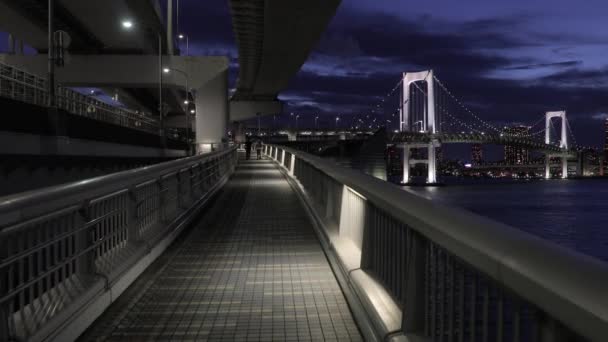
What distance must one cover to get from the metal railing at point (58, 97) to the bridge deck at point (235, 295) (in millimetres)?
13343

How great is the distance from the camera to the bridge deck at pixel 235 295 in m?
5.21

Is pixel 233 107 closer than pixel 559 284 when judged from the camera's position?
No

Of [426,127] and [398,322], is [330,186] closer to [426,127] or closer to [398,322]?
[398,322]

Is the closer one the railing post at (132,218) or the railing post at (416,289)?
the railing post at (416,289)

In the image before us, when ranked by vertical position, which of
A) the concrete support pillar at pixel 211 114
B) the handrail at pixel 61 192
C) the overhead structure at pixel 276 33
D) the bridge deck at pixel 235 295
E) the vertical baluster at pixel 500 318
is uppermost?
the overhead structure at pixel 276 33

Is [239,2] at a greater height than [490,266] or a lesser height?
greater

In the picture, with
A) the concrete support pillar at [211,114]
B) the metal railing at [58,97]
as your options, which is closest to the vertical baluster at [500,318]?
the metal railing at [58,97]

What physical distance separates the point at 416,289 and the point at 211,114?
45340 mm

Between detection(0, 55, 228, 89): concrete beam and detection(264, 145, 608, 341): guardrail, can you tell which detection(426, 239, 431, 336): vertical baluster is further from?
detection(0, 55, 228, 89): concrete beam

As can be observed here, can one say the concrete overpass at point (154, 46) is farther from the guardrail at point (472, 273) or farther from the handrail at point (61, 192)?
the guardrail at point (472, 273)

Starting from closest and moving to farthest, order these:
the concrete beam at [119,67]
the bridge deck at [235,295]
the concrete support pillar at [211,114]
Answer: the bridge deck at [235,295] → the concrete beam at [119,67] → the concrete support pillar at [211,114]

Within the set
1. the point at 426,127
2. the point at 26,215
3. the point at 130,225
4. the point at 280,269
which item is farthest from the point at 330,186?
the point at 426,127

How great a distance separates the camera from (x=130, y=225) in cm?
757

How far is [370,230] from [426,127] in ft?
280
